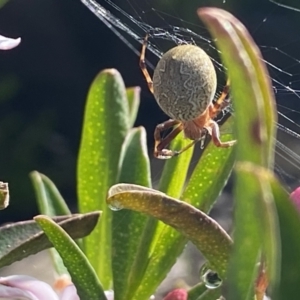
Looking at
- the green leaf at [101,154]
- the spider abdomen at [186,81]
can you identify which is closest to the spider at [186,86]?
the spider abdomen at [186,81]

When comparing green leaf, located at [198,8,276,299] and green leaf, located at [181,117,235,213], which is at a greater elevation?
green leaf, located at [198,8,276,299]

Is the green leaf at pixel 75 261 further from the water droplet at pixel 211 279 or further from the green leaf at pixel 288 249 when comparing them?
the green leaf at pixel 288 249

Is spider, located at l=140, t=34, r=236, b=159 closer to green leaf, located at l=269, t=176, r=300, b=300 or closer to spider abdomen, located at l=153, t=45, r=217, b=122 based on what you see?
spider abdomen, located at l=153, t=45, r=217, b=122

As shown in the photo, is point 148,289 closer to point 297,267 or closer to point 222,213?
point 297,267

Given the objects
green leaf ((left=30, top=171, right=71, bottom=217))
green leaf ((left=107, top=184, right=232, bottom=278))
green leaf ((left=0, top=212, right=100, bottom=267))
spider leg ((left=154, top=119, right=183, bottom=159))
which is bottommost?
green leaf ((left=30, top=171, right=71, bottom=217))

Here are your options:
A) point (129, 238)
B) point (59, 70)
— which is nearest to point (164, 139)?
point (129, 238)

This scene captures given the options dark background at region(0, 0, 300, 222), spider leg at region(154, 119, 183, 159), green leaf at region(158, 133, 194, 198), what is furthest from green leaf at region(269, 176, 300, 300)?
dark background at region(0, 0, 300, 222)

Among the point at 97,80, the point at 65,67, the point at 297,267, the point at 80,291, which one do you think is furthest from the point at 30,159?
the point at 297,267
